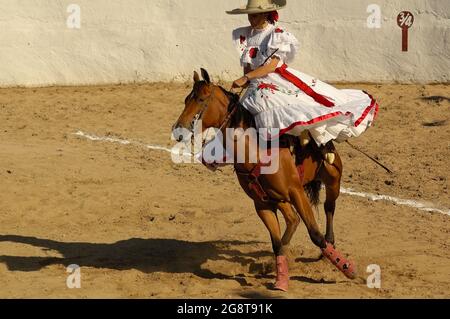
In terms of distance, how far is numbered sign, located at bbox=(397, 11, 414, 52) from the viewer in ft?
46.6

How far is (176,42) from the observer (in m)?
15.8

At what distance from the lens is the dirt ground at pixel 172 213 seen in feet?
27.1

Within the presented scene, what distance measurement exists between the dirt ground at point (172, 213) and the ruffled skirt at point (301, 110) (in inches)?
49.8

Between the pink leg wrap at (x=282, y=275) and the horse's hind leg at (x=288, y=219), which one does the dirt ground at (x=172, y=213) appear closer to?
the pink leg wrap at (x=282, y=275)

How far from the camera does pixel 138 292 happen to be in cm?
796

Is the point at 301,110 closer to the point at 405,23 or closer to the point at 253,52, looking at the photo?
the point at 253,52

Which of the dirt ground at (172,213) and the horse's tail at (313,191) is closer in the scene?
the dirt ground at (172,213)

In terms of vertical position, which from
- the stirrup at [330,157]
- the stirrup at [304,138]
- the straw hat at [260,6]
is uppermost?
the straw hat at [260,6]

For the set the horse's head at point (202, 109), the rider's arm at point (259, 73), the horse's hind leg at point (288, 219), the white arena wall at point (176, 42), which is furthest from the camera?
the white arena wall at point (176, 42)

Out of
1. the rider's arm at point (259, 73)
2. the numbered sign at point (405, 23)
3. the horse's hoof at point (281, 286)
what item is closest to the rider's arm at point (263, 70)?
the rider's arm at point (259, 73)

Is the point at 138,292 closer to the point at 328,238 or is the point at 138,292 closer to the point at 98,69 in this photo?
the point at 328,238

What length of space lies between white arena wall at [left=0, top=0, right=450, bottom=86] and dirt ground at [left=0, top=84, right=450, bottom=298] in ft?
1.77

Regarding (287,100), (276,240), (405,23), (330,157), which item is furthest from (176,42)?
(276,240)

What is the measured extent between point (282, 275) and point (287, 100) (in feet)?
4.59
